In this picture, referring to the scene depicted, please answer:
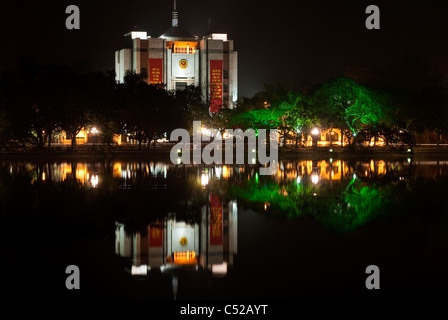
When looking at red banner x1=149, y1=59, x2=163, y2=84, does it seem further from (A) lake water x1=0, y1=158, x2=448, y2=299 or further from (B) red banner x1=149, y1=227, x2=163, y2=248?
(B) red banner x1=149, y1=227, x2=163, y2=248

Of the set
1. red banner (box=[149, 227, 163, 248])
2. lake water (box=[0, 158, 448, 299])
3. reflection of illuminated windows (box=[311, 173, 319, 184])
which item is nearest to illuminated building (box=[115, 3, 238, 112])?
reflection of illuminated windows (box=[311, 173, 319, 184])

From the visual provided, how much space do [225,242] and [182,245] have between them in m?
0.77

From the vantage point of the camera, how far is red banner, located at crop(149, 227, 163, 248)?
33.6 feet

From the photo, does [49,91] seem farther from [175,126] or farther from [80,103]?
[175,126]

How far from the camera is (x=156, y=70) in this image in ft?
301

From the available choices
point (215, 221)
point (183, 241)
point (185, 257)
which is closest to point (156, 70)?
point (215, 221)

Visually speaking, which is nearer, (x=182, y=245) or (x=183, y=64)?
(x=182, y=245)

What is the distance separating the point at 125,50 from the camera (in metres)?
96.2

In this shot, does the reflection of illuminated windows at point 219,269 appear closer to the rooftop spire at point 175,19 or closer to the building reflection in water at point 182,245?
the building reflection in water at point 182,245

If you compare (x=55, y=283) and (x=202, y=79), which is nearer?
(x=55, y=283)

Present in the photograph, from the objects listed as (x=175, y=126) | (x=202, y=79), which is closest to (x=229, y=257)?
(x=175, y=126)

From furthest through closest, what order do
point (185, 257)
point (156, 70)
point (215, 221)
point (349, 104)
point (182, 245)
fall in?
1. point (156, 70)
2. point (349, 104)
3. point (215, 221)
4. point (182, 245)
5. point (185, 257)

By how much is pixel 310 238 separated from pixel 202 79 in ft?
284

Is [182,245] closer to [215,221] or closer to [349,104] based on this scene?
[215,221]
